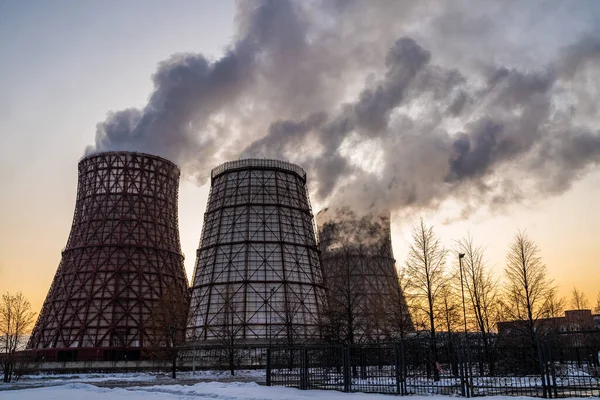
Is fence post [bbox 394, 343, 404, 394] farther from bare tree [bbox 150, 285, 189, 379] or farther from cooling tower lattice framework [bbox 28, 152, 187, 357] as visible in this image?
cooling tower lattice framework [bbox 28, 152, 187, 357]

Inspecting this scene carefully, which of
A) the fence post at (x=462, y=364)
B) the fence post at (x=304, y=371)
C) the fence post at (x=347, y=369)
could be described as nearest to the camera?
the fence post at (x=462, y=364)

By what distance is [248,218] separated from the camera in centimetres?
5262

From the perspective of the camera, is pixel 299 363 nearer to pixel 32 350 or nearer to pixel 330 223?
pixel 32 350

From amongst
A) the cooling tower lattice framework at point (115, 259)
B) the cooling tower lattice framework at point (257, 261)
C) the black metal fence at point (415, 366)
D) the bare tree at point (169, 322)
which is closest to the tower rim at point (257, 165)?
the cooling tower lattice framework at point (257, 261)

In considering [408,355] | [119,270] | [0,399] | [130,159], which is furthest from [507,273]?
[130,159]

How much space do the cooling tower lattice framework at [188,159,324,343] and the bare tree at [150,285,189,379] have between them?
1823 mm

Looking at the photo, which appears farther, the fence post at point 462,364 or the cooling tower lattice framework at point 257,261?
the cooling tower lattice framework at point 257,261

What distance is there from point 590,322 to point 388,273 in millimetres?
49445

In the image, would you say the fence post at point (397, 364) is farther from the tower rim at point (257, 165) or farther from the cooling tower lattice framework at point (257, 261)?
the tower rim at point (257, 165)

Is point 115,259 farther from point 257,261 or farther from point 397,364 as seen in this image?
point 397,364

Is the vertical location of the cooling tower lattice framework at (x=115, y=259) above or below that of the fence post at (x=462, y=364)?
above

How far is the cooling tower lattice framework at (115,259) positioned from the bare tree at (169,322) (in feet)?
4.64

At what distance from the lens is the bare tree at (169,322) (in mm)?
43812

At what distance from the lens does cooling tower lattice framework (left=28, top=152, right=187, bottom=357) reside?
52406 mm
